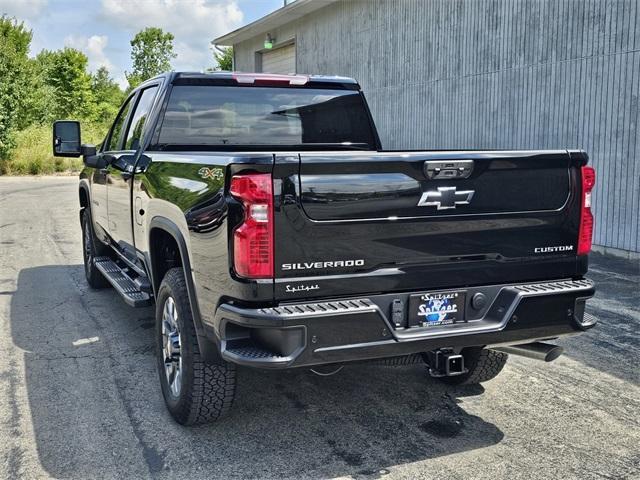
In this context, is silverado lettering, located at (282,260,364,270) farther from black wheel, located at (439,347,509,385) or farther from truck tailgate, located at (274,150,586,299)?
black wheel, located at (439,347,509,385)

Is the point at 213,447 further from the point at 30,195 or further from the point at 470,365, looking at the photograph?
the point at 30,195

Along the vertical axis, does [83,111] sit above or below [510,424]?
above

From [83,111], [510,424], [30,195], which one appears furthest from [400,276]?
[83,111]

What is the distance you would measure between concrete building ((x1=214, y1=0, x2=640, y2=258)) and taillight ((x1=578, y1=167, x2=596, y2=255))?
6.51 meters

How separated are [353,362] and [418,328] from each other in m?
0.37

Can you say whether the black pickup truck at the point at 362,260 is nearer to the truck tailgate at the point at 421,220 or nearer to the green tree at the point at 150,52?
the truck tailgate at the point at 421,220

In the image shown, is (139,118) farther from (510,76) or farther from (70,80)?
(70,80)

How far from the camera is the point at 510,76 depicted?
11914mm

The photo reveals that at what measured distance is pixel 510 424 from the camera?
13.3ft

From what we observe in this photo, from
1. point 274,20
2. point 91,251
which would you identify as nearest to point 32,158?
point 274,20

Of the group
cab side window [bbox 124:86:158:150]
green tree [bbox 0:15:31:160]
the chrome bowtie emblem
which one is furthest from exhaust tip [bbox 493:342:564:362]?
green tree [bbox 0:15:31:160]

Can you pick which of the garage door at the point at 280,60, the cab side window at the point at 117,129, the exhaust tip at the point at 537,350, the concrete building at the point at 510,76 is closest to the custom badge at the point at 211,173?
the exhaust tip at the point at 537,350

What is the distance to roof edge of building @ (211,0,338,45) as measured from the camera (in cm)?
1917

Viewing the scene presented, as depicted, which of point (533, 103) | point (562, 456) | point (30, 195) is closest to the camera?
point (562, 456)
